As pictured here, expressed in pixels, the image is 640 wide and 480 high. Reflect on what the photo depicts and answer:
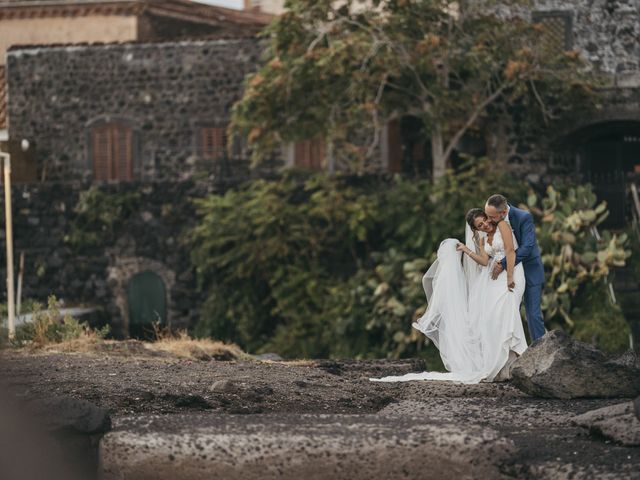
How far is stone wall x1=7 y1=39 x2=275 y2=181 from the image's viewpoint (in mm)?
30109

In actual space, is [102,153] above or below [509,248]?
→ above

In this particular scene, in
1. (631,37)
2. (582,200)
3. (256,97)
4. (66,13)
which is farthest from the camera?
(66,13)

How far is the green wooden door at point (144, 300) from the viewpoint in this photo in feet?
90.7

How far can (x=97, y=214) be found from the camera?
2808cm

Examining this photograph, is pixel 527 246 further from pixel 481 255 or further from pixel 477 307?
pixel 477 307

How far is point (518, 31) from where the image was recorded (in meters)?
24.2

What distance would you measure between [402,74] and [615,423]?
15034 mm

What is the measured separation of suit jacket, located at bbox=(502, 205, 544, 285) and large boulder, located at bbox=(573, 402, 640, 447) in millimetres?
3380

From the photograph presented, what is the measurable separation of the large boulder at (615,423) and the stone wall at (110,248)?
1778cm

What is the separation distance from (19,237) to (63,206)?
97 centimetres

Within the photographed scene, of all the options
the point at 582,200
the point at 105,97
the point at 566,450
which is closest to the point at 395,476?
the point at 566,450

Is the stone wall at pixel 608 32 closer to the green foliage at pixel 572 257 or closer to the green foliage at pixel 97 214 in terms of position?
the green foliage at pixel 572 257

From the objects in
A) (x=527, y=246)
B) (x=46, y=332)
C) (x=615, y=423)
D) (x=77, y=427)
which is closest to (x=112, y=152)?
(x=46, y=332)

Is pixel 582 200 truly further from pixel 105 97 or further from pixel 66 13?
pixel 66 13
